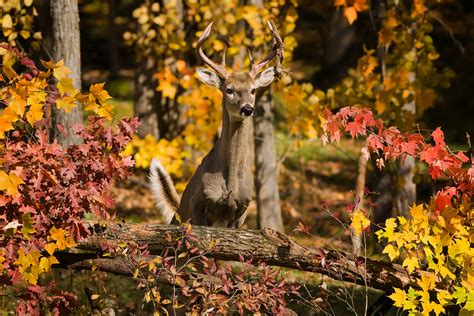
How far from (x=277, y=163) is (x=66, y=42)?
3.73m

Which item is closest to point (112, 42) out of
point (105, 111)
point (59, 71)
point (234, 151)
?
point (234, 151)

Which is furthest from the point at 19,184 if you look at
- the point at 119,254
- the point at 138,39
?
the point at 138,39

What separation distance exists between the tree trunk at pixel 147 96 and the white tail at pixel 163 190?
375 cm

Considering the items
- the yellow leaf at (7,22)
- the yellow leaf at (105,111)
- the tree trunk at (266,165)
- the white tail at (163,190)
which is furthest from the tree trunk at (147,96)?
the yellow leaf at (105,111)

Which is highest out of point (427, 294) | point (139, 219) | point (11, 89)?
point (11, 89)

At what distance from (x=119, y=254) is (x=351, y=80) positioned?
4.09 metres

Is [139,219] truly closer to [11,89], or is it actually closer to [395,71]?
[395,71]

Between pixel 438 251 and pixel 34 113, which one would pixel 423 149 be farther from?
pixel 34 113

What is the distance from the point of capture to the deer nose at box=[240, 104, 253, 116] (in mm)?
7230

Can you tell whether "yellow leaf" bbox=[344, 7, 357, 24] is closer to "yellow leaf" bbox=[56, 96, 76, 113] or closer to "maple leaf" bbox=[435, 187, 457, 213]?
"maple leaf" bbox=[435, 187, 457, 213]

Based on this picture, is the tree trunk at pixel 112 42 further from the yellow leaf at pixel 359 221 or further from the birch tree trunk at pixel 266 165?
the yellow leaf at pixel 359 221

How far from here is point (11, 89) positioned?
5.24m

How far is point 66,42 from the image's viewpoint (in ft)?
24.3

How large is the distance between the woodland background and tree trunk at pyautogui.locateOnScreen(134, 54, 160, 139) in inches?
0.7
